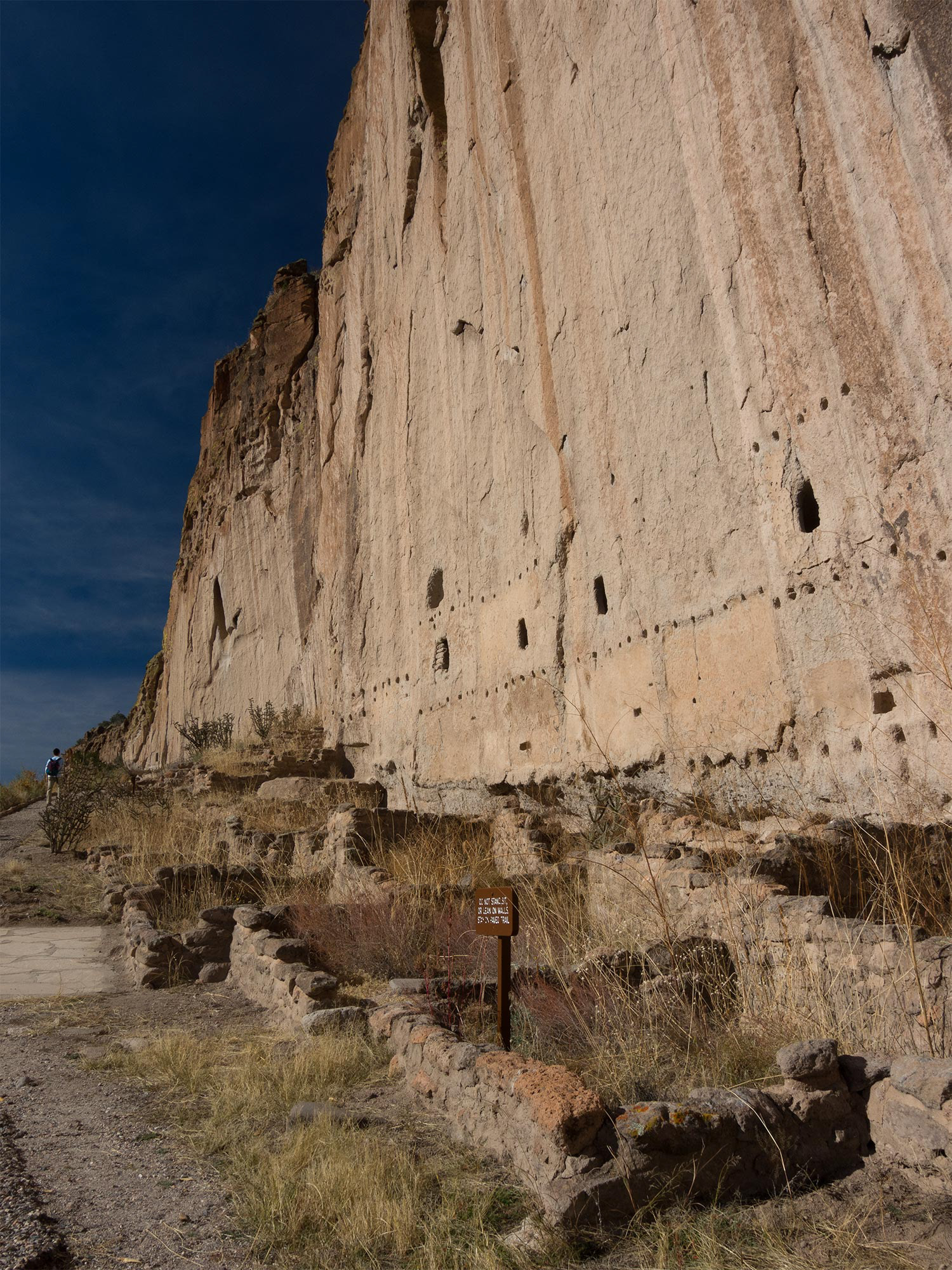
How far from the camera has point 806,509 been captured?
6.96 m

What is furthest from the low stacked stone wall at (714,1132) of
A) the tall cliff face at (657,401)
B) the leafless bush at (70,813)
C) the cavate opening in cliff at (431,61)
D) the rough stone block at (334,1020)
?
the cavate opening in cliff at (431,61)

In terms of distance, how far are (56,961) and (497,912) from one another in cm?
474

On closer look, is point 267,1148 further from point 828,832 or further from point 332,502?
point 332,502

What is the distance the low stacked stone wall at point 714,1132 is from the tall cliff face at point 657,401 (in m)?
3.46

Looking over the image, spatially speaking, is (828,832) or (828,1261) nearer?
(828,1261)

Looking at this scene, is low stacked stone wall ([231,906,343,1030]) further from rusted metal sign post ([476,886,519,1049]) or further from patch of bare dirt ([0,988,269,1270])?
rusted metal sign post ([476,886,519,1049])

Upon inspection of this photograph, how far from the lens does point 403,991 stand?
15.4 ft

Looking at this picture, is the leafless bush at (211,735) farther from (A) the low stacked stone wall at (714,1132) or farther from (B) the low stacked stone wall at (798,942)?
(A) the low stacked stone wall at (714,1132)

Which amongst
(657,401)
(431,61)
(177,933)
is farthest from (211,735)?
(657,401)

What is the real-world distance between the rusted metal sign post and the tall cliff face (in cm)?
338

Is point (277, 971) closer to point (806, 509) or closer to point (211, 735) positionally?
point (806, 509)

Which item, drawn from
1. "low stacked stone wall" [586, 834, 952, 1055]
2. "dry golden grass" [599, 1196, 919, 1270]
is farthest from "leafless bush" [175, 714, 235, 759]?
"dry golden grass" [599, 1196, 919, 1270]

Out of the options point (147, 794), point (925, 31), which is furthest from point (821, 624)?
point (147, 794)

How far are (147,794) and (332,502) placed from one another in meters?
6.82
